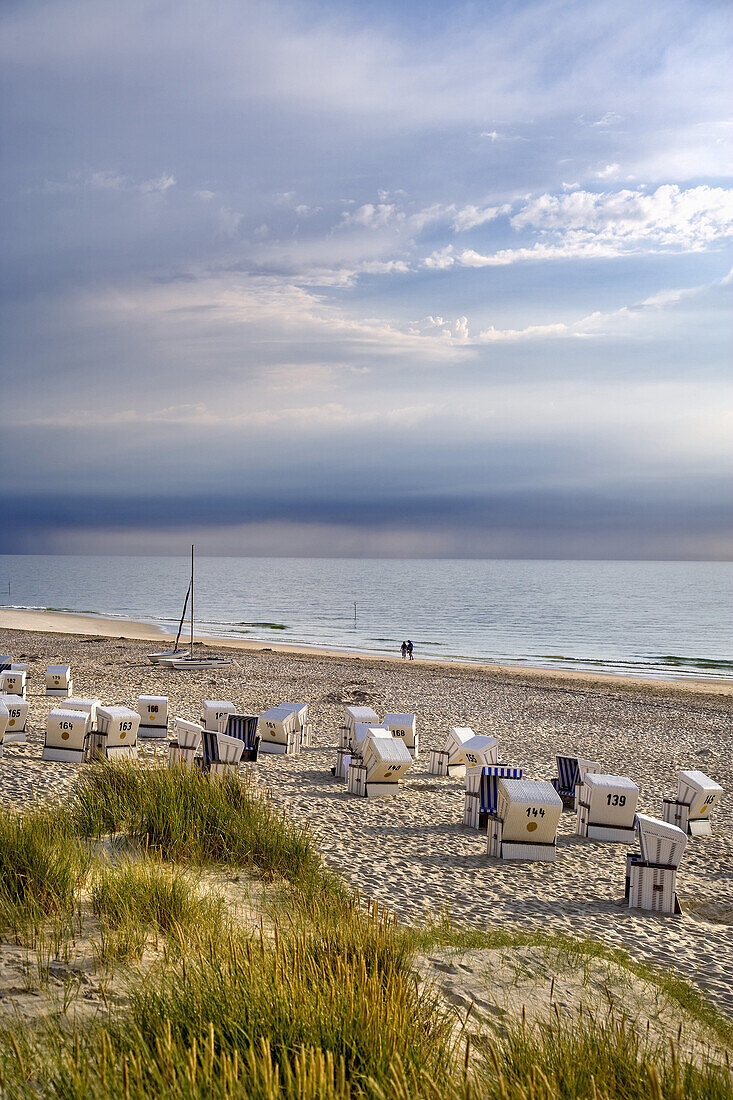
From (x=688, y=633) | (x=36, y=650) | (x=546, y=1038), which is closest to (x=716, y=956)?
(x=546, y=1038)

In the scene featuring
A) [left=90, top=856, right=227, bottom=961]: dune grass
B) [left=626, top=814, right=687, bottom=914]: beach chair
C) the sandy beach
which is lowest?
the sandy beach

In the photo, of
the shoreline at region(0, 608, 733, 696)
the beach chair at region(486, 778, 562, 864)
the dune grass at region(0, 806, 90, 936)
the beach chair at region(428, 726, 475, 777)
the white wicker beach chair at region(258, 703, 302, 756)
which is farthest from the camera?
the shoreline at region(0, 608, 733, 696)

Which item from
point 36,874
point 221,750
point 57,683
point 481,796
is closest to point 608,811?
point 481,796

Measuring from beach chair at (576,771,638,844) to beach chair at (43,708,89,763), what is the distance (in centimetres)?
753

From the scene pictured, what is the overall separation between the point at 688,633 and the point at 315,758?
57.1 metres

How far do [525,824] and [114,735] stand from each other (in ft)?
21.1

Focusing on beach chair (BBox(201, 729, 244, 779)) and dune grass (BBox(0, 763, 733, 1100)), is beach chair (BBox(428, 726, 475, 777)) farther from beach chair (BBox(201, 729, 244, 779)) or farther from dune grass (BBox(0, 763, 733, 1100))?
dune grass (BBox(0, 763, 733, 1100))

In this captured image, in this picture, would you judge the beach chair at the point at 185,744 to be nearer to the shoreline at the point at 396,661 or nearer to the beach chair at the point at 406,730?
the beach chair at the point at 406,730

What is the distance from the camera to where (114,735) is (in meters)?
11.7

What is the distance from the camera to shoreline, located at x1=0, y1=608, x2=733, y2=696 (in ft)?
103

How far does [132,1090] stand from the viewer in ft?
9.36

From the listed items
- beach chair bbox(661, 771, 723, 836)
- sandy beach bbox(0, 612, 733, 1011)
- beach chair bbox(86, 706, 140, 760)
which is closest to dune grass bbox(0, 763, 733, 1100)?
sandy beach bbox(0, 612, 733, 1011)

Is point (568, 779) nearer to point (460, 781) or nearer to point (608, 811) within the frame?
point (460, 781)

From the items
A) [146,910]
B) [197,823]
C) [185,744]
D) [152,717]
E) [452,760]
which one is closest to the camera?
[146,910]
